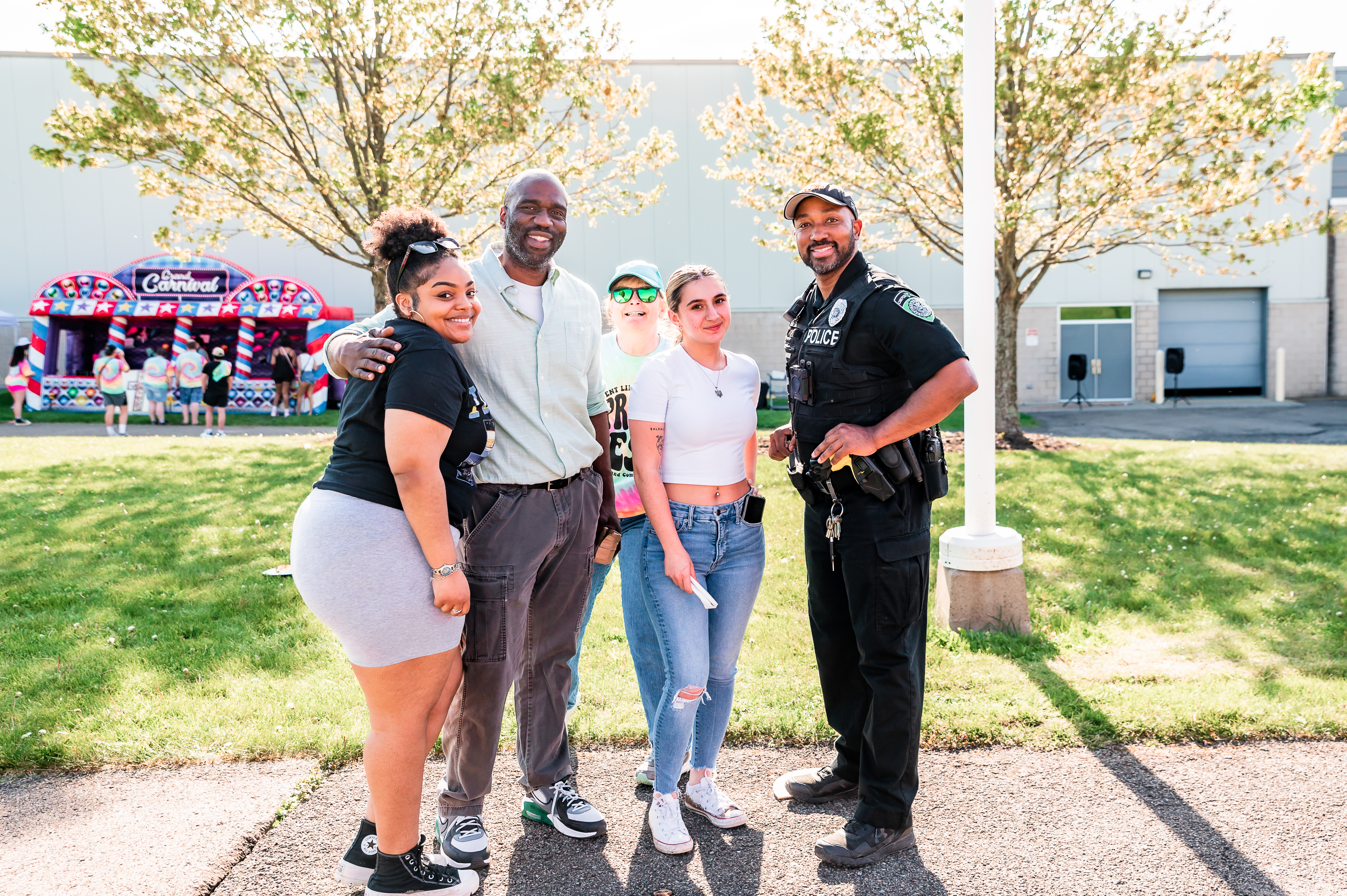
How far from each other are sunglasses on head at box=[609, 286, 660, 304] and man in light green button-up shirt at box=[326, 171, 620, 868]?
464 millimetres

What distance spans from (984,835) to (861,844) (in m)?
0.44

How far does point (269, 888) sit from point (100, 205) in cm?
2503

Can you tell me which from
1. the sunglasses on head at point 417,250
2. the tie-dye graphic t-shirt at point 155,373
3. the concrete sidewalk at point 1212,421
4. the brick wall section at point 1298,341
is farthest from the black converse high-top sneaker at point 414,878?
the brick wall section at point 1298,341

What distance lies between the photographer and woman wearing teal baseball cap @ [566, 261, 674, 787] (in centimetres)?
342

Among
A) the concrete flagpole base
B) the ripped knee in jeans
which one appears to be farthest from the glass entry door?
the ripped knee in jeans

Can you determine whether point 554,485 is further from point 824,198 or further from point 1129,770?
point 1129,770

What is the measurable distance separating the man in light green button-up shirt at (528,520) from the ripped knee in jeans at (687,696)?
40 cm

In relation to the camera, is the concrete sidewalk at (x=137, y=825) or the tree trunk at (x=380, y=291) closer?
the concrete sidewalk at (x=137, y=825)

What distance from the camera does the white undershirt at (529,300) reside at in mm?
3021

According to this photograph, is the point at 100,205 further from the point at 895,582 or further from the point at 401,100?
the point at 895,582

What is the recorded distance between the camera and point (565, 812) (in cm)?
310

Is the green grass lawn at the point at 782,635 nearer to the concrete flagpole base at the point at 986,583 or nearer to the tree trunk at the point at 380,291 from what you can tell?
the concrete flagpole base at the point at 986,583

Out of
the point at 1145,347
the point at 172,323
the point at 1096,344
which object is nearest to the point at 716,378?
the point at 172,323

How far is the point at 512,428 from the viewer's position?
296cm
